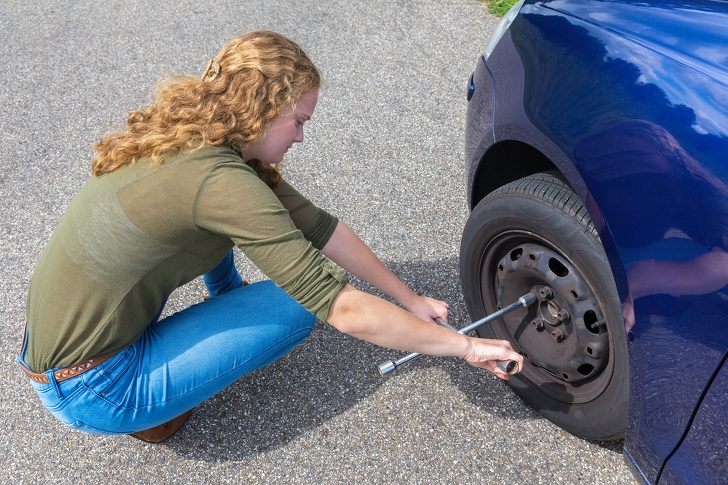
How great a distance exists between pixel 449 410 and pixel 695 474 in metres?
0.87

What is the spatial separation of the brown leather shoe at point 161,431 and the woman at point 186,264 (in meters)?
0.12

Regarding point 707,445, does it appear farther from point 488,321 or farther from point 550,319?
point 488,321

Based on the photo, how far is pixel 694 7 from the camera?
1457mm

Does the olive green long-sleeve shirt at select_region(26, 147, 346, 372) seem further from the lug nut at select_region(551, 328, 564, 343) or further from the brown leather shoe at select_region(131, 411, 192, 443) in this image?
the lug nut at select_region(551, 328, 564, 343)

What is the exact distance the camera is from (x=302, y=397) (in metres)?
2.20

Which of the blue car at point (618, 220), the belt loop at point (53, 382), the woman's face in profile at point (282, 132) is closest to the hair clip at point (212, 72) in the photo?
the woman's face in profile at point (282, 132)

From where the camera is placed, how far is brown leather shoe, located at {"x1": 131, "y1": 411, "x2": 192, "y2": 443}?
202 cm

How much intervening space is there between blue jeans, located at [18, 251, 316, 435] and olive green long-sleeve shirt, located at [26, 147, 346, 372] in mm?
69

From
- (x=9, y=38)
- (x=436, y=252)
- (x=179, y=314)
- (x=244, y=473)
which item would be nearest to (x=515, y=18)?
(x=436, y=252)

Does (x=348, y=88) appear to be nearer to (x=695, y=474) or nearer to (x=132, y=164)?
(x=132, y=164)

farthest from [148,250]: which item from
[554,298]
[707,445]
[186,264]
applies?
[707,445]

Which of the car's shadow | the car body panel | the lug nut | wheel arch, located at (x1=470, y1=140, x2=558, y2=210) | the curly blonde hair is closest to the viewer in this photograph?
the car body panel

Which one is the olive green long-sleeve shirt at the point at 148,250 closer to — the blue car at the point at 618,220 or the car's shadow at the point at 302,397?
the car's shadow at the point at 302,397

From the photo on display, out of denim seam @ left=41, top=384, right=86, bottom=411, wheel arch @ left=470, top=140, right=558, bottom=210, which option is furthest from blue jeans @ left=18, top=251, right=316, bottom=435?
wheel arch @ left=470, top=140, right=558, bottom=210
